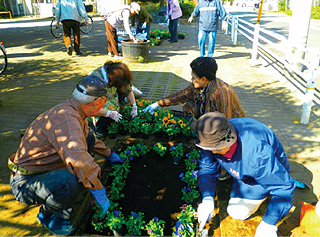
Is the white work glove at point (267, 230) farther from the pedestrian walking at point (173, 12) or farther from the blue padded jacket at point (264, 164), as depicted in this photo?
the pedestrian walking at point (173, 12)

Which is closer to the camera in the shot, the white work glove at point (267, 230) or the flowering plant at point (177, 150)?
the white work glove at point (267, 230)

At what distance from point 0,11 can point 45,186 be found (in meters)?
25.8

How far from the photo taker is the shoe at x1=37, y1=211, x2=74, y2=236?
89.1 inches

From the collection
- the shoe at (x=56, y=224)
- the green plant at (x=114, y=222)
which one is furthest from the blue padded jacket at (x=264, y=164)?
the shoe at (x=56, y=224)

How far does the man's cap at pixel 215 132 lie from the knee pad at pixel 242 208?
0.77 meters

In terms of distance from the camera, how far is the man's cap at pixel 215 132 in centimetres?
197

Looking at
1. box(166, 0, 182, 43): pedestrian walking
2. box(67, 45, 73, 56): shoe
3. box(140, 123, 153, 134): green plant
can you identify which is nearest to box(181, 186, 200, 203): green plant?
box(140, 123, 153, 134): green plant

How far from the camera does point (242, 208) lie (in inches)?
96.3

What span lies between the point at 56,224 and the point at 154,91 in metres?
3.84

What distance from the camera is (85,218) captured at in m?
2.47

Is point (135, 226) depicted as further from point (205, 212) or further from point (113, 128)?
point (113, 128)

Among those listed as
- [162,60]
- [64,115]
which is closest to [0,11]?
[162,60]

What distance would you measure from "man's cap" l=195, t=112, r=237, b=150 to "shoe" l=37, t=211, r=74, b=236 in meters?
1.36

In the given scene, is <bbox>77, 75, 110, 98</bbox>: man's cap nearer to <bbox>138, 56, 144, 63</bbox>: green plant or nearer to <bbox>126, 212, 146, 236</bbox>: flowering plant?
<bbox>126, 212, 146, 236</bbox>: flowering plant
